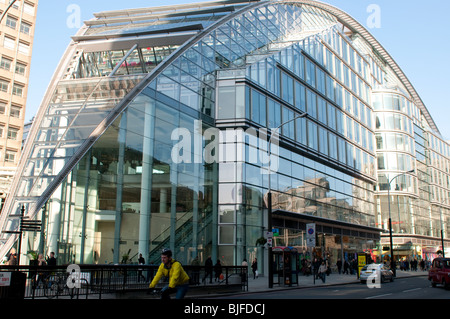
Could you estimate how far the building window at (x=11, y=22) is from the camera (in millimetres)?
65375

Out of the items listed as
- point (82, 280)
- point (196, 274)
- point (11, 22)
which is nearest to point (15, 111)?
point (11, 22)

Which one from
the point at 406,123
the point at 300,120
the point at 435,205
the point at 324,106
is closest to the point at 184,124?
the point at 300,120

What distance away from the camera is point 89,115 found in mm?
29141

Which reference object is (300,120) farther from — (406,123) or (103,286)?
(406,123)

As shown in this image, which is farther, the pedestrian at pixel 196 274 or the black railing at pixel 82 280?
the pedestrian at pixel 196 274

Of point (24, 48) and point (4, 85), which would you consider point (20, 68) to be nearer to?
point (24, 48)

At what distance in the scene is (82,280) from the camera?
54.1ft

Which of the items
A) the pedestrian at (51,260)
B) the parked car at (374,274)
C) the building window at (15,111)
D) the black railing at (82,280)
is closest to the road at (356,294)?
the black railing at (82,280)

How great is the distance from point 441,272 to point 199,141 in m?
18.7

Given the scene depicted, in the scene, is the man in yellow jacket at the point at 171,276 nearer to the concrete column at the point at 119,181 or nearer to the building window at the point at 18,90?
the concrete column at the point at 119,181

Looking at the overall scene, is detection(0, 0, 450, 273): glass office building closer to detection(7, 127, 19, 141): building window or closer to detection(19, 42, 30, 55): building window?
detection(7, 127, 19, 141): building window

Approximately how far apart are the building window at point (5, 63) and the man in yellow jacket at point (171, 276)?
63617 millimetres

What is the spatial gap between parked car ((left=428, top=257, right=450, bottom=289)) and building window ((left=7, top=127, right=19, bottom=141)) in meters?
55.7
